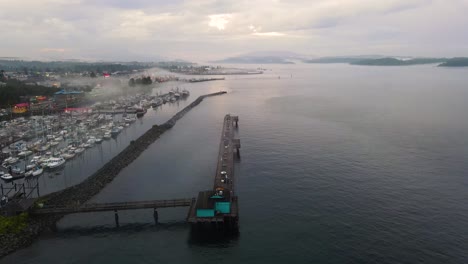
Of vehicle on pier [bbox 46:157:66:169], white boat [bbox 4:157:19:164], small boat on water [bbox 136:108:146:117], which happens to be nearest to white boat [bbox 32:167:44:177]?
vehicle on pier [bbox 46:157:66:169]

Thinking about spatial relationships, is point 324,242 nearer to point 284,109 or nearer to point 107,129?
point 107,129

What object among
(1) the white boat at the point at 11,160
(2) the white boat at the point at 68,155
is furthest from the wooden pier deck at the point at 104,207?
(1) the white boat at the point at 11,160

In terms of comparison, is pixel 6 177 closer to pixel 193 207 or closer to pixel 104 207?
pixel 104 207

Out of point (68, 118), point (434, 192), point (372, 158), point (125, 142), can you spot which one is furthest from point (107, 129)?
point (434, 192)

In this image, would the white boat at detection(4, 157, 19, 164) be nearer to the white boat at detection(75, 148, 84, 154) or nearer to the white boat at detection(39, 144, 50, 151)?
the white boat at detection(39, 144, 50, 151)

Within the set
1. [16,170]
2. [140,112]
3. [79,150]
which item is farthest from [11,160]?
[140,112]
